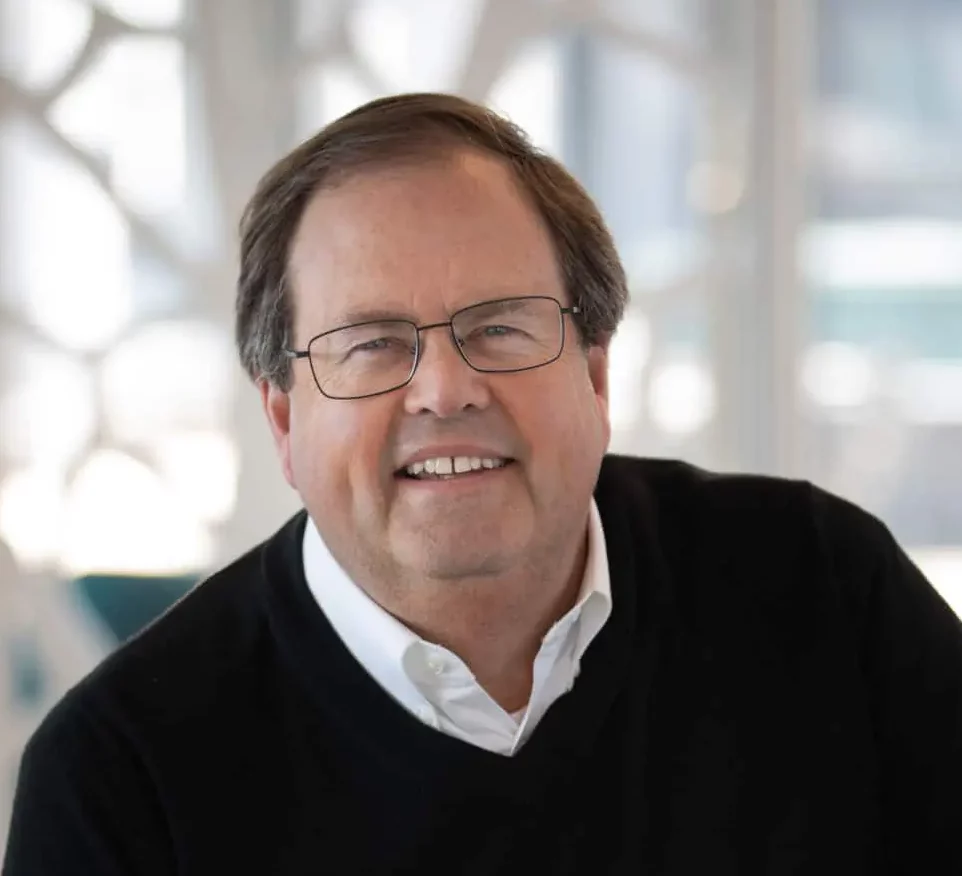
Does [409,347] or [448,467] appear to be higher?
[409,347]

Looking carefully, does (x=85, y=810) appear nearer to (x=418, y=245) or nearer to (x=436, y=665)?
(x=436, y=665)

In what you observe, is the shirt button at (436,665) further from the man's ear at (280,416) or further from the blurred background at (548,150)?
the blurred background at (548,150)

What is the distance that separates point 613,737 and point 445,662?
192mm

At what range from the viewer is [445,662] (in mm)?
1188

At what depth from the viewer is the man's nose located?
112 cm

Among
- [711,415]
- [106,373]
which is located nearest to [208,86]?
[106,373]

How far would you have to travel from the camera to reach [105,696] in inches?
45.8

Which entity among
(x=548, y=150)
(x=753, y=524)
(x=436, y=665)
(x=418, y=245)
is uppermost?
(x=548, y=150)

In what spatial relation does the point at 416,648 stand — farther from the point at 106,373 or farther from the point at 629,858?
the point at 106,373

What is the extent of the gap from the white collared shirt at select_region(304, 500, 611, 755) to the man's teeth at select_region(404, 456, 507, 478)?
0.16 meters

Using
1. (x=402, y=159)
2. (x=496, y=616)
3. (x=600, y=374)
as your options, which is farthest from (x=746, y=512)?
(x=402, y=159)

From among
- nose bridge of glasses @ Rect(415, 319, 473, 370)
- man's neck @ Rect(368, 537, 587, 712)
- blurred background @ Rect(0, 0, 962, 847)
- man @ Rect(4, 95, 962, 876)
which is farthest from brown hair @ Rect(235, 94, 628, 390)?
blurred background @ Rect(0, 0, 962, 847)

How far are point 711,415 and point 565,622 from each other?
136 cm

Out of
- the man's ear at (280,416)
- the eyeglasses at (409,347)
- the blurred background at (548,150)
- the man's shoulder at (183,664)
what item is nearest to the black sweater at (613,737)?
the man's shoulder at (183,664)
